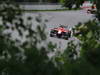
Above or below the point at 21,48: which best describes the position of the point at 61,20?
below

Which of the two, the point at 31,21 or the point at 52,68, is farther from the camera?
the point at 31,21

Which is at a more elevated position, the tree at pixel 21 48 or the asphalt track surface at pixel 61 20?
the tree at pixel 21 48

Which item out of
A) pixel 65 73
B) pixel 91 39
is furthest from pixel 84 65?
pixel 91 39

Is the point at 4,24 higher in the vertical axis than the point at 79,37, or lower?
higher

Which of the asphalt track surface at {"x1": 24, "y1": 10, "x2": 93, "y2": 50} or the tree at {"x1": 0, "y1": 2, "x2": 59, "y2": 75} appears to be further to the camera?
the asphalt track surface at {"x1": 24, "y1": 10, "x2": 93, "y2": 50}

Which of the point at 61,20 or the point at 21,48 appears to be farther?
the point at 61,20

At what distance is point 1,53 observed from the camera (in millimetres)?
2873

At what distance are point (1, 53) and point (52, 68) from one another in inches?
21.6

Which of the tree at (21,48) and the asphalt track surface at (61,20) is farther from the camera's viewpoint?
the asphalt track surface at (61,20)

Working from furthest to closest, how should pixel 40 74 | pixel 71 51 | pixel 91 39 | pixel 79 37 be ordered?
pixel 79 37 → pixel 71 51 → pixel 91 39 → pixel 40 74

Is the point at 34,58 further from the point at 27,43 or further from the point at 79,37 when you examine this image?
the point at 79,37

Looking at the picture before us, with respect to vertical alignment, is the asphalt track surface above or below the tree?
below

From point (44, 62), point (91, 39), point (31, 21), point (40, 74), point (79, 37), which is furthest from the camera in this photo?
point (79, 37)

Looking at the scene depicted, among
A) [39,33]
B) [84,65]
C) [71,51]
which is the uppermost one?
[39,33]
